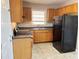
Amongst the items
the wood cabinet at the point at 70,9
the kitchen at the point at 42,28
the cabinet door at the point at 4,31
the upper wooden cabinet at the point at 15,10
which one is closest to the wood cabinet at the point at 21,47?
the kitchen at the point at 42,28

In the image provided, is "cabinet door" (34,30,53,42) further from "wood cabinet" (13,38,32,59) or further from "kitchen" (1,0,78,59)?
"wood cabinet" (13,38,32,59)

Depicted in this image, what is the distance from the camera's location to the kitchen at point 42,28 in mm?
2721

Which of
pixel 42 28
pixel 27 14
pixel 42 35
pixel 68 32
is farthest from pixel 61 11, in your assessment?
pixel 68 32

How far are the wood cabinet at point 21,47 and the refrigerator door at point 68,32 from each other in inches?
73.4

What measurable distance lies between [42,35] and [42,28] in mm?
379

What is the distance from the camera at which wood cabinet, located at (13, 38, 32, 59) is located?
8.86ft

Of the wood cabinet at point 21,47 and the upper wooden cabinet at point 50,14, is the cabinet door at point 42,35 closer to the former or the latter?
the upper wooden cabinet at point 50,14

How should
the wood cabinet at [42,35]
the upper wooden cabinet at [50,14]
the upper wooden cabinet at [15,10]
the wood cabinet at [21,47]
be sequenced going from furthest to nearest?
1. the upper wooden cabinet at [50,14]
2. the wood cabinet at [42,35]
3. the wood cabinet at [21,47]
4. the upper wooden cabinet at [15,10]

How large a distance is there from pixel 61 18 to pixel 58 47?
119 cm

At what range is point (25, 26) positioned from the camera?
6.05 m

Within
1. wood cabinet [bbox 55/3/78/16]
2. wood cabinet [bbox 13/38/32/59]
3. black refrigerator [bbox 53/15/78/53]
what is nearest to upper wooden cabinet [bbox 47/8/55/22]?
wood cabinet [bbox 55/3/78/16]

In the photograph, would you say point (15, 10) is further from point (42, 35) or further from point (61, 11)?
point (61, 11)

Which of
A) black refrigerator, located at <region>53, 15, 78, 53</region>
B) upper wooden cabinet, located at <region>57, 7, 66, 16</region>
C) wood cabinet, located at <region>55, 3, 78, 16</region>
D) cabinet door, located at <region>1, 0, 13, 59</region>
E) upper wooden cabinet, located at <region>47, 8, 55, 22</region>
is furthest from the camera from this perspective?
upper wooden cabinet, located at <region>47, 8, 55, 22</region>

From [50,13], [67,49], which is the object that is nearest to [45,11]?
[50,13]
